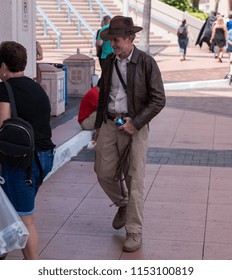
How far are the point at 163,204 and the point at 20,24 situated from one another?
2.89 meters

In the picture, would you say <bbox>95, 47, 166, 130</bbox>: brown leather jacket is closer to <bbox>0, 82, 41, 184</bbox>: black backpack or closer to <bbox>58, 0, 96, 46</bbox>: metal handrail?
<bbox>0, 82, 41, 184</bbox>: black backpack

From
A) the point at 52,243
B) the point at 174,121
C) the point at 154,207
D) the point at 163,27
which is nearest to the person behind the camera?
the point at 52,243


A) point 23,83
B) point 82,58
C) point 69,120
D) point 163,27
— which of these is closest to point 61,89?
point 69,120

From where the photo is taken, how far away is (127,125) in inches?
192

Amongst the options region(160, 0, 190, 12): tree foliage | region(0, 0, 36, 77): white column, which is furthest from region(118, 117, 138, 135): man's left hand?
region(160, 0, 190, 12): tree foliage

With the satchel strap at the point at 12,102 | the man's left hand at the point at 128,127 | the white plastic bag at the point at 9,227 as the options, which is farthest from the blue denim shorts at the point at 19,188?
the man's left hand at the point at 128,127

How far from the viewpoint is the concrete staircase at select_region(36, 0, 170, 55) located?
87.4ft

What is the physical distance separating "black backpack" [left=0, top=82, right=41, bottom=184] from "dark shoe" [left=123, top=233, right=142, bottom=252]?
4.42ft

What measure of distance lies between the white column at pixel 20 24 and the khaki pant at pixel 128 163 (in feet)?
8.92

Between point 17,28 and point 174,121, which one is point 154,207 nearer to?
point 17,28

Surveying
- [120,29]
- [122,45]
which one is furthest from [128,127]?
[120,29]

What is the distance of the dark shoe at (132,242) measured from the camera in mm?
5035

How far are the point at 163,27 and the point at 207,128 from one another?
21.2 metres

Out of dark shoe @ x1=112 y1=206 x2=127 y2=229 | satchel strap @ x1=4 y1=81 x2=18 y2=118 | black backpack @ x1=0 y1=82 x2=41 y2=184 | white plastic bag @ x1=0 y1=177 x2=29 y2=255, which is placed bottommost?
dark shoe @ x1=112 y1=206 x2=127 y2=229
